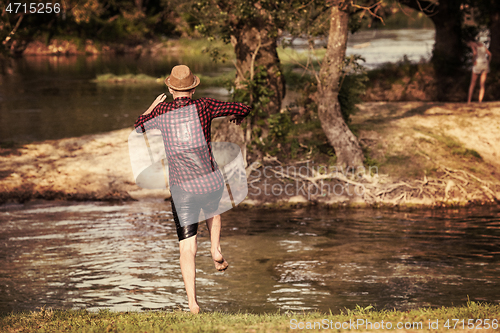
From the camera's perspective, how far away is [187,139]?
5.82m

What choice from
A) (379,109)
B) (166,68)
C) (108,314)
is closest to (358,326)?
(108,314)

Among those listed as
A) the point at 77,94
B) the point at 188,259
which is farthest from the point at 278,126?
the point at 77,94

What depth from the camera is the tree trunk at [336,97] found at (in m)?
12.3

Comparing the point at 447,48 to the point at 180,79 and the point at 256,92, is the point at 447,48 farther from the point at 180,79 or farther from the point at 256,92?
the point at 180,79

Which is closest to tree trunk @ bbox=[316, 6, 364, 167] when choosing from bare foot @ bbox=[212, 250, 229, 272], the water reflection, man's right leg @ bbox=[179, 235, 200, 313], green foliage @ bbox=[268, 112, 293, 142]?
green foliage @ bbox=[268, 112, 293, 142]

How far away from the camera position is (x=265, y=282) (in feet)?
27.2

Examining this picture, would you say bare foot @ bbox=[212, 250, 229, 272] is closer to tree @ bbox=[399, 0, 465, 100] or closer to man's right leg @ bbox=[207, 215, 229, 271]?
man's right leg @ bbox=[207, 215, 229, 271]

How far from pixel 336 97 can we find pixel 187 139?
7.56 m

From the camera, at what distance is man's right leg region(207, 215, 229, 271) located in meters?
6.03

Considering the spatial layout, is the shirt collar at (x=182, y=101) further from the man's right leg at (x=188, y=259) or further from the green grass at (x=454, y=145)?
the green grass at (x=454, y=145)

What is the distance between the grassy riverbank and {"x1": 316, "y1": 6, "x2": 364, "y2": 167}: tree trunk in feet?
23.4

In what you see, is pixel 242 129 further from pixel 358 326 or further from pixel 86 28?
pixel 86 28

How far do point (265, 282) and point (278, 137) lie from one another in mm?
5969

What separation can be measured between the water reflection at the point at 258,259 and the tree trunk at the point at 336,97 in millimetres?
1502
